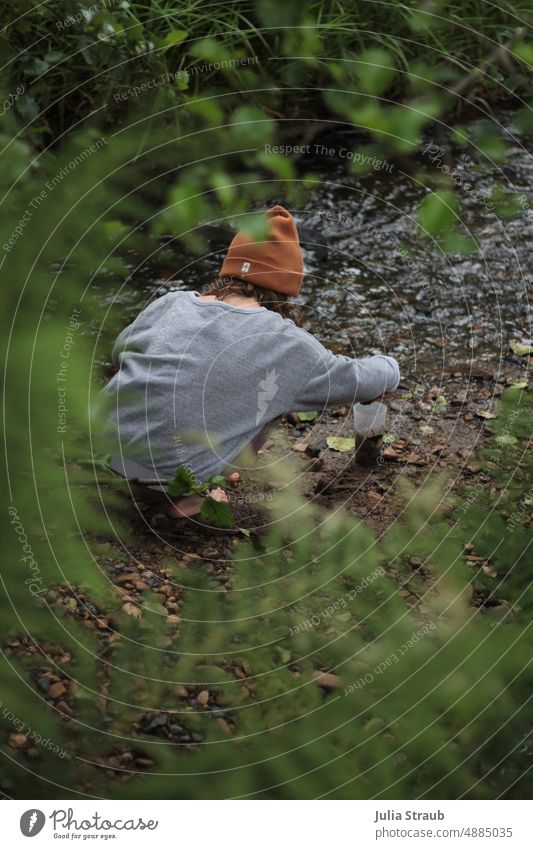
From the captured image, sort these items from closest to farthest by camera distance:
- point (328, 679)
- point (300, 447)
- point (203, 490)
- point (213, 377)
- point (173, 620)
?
point (328, 679)
point (173, 620)
point (213, 377)
point (203, 490)
point (300, 447)

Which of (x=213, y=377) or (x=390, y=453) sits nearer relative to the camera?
(x=213, y=377)

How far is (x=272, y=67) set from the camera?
5.03 meters

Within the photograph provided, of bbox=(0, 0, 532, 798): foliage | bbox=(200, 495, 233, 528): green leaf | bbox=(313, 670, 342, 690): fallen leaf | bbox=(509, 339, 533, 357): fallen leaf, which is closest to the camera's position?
bbox=(0, 0, 532, 798): foliage

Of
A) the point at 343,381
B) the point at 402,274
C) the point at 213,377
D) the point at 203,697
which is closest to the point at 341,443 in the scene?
the point at 343,381

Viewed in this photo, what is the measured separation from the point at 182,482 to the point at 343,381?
0.61 meters

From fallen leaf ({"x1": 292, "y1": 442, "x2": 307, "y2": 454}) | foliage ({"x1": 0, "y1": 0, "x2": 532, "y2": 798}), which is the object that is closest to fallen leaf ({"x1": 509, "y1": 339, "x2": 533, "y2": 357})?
fallen leaf ({"x1": 292, "y1": 442, "x2": 307, "y2": 454})

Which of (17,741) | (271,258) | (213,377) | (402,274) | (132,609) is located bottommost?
(17,741)

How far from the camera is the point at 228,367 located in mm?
2645

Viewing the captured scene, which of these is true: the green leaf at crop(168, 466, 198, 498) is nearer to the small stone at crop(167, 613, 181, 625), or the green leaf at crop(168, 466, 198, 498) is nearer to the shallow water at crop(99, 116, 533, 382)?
the shallow water at crop(99, 116, 533, 382)

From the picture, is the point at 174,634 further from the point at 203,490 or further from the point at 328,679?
the point at 203,490

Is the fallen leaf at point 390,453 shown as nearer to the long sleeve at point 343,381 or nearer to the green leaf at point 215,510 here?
the long sleeve at point 343,381

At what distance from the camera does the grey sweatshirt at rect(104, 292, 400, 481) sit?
101 inches
